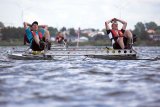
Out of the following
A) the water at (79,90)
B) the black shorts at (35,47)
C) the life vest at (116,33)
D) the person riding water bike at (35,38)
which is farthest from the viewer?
the black shorts at (35,47)

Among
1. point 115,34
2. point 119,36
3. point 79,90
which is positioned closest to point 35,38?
point 115,34

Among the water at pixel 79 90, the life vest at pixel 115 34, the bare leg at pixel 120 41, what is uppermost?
the life vest at pixel 115 34

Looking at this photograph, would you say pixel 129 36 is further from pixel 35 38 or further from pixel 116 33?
pixel 35 38

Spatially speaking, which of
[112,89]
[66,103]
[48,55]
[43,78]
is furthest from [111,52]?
[66,103]

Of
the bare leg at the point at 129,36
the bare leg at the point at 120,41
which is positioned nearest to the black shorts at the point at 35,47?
the bare leg at the point at 120,41

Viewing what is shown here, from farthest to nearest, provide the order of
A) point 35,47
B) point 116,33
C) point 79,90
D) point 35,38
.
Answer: point 35,47
point 35,38
point 116,33
point 79,90

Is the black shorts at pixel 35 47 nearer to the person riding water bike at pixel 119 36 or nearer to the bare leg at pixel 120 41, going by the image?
the person riding water bike at pixel 119 36

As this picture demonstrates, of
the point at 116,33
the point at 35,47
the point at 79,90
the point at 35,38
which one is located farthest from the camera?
the point at 35,47

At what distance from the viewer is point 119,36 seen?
69.0ft

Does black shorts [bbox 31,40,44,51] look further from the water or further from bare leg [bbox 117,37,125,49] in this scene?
the water

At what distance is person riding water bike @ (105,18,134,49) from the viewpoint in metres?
21.1

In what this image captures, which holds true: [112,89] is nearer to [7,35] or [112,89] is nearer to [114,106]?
[114,106]

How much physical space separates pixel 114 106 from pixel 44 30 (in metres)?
15.3

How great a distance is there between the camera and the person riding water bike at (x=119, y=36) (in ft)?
69.1
